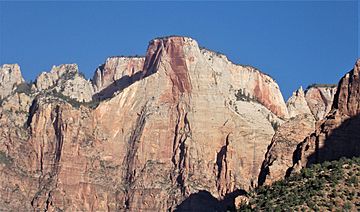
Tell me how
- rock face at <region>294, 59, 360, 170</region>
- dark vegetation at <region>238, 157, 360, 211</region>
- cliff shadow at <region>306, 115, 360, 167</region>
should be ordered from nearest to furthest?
dark vegetation at <region>238, 157, 360, 211</region> → cliff shadow at <region>306, 115, 360, 167</region> → rock face at <region>294, 59, 360, 170</region>

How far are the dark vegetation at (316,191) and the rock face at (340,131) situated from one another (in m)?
22.0

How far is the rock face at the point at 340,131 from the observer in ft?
579

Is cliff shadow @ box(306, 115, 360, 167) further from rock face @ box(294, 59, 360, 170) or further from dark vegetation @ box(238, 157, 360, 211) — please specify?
dark vegetation @ box(238, 157, 360, 211)

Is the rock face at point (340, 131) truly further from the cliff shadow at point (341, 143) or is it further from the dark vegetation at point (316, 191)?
the dark vegetation at point (316, 191)

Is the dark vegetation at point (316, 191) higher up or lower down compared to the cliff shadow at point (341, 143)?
lower down

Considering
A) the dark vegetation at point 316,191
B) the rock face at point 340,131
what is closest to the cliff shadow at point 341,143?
the rock face at point 340,131

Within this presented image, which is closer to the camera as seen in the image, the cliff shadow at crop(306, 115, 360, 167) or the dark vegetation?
the dark vegetation

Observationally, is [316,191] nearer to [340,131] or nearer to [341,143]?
[341,143]

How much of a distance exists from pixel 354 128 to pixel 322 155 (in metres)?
4.47

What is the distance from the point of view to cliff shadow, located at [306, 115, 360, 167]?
17538cm

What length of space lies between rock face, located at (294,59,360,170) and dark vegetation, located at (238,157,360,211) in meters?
22.0

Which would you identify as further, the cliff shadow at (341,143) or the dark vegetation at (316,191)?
the cliff shadow at (341,143)

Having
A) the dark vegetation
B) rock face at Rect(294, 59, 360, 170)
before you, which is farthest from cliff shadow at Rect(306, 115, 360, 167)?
the dark vegetation

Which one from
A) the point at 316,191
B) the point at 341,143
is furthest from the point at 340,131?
the point at 316,191
